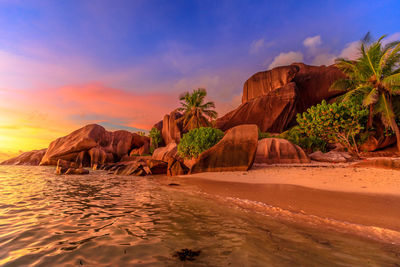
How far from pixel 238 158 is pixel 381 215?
Result: 860cm

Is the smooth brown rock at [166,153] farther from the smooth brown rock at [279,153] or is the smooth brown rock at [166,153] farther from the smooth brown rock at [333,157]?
the smooth brown rock at [333,157]

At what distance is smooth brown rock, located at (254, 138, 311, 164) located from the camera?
16047 mm

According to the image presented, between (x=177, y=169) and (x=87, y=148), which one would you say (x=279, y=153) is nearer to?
(x=177, y=169)

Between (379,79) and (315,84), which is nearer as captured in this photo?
(379,79)

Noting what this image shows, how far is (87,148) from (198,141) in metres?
21.2

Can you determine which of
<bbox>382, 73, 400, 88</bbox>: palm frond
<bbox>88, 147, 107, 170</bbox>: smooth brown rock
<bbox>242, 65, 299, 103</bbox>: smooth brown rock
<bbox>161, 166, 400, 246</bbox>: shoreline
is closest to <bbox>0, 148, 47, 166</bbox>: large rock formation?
<bbox>88, 147, 107, 170</bbox>: smooth brown rock

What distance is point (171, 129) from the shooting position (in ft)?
129

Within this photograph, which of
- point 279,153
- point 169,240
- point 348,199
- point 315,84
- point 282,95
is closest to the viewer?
point 169,240

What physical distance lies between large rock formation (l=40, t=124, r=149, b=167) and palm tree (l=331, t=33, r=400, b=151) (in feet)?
108

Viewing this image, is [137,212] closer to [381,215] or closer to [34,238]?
[34,238]

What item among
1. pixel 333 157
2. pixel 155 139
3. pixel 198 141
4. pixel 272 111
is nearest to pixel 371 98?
pixel 333 157

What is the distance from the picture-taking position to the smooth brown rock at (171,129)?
3822 centimetres

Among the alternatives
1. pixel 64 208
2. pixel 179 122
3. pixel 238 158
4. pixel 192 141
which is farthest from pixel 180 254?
pixel 179 122

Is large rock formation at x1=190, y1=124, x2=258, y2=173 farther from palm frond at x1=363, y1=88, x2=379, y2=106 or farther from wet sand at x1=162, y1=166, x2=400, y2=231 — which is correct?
palm frond at x1=363, y1=88, x2=379, y2=106
